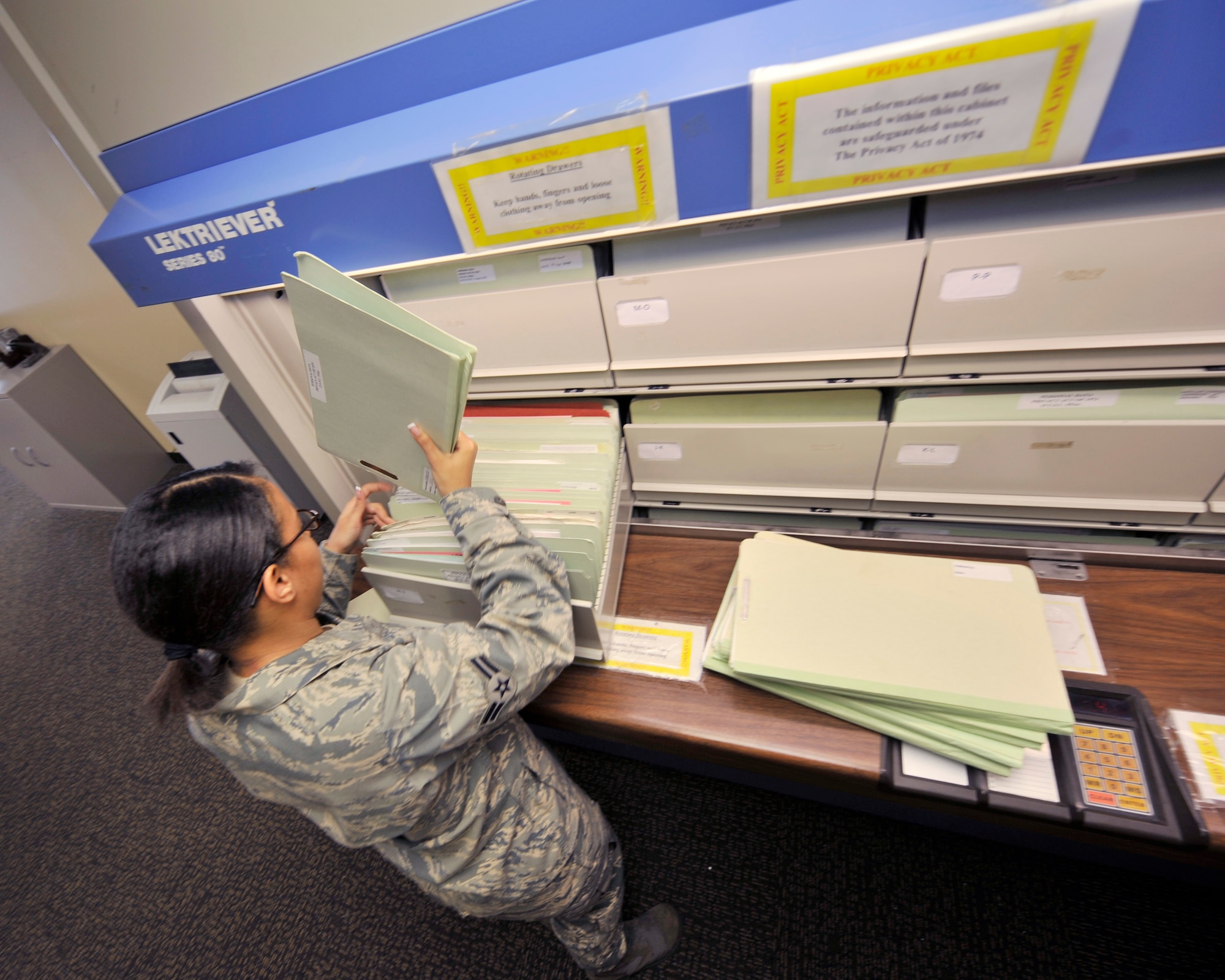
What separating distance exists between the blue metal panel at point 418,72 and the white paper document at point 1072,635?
111cm

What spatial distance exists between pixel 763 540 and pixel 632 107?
80 centimetres

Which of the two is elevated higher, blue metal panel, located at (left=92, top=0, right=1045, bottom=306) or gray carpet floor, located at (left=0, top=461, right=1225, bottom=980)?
blue metal panel, located at (left=92, top=0, right=1045, bottom=306)

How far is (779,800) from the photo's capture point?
1516mm

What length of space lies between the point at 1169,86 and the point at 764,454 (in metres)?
0.68

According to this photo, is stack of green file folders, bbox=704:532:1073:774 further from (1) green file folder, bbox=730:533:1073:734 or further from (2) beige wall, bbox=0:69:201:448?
(2) beige wall, bbox=0:69:201:448

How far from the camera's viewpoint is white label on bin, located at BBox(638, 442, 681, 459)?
1.13m

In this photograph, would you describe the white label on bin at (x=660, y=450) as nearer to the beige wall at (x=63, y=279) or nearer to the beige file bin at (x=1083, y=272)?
the beige file bin at (x=1083, y=272)

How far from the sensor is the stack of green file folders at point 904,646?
83 centimetres

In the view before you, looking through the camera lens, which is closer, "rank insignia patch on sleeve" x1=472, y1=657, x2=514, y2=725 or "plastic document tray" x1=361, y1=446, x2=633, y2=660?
"rank insignia patch on sleeve" x1=472, y1=657, x2=514, y2=725

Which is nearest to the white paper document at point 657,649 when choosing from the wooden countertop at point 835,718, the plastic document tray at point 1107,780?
the wooden countertop at point 835,718

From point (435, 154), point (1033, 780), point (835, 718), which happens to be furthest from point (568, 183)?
point (1033, 780)

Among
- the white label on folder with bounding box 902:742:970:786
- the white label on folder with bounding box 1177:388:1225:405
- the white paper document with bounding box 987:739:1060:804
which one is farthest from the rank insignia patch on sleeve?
the white label on folder with bounding box 1177:388:1225:405

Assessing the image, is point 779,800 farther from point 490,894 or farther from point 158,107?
point 158,107

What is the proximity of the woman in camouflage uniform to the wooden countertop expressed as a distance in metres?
0.19
